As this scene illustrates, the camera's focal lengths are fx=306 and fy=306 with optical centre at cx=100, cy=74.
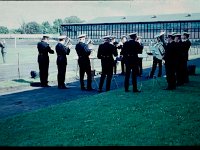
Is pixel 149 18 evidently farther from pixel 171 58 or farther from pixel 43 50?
pixel 171 58

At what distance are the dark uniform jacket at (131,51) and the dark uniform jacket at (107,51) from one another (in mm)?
463

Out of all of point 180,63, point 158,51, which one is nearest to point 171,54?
point 158,51

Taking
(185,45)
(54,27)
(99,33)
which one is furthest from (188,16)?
(54,27)

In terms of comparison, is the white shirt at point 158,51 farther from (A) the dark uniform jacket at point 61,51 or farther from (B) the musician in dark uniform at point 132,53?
(A) the dark uniform jacket at point 61,51

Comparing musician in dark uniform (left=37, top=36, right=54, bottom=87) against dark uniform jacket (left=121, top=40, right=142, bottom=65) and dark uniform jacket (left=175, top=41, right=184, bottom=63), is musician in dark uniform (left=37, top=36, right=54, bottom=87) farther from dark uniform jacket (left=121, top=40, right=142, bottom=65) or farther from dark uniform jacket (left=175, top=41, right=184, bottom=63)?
dark uniform jacket (left=175, top=41, right=184, bottom=63)

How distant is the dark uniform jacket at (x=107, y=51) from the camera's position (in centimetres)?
1217

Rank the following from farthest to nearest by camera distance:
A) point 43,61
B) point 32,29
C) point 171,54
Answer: point 32,29 < point 43,61 < point 171,54

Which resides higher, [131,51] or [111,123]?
[131,51]

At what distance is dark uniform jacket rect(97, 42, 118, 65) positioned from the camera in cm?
1217

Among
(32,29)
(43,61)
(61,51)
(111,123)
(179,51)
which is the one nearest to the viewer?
(111,123)

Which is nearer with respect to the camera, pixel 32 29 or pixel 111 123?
pixel 111 123

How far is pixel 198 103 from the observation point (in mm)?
9445

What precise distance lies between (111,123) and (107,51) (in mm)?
5400

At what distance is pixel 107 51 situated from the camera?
12.3m
